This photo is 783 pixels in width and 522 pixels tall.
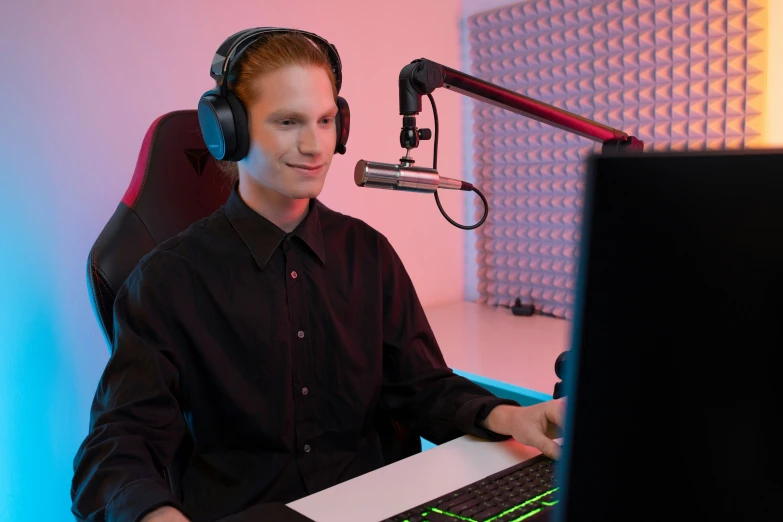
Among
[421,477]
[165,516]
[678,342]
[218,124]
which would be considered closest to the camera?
[678,342]

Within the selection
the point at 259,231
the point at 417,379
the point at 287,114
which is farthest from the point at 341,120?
the point at 417,379

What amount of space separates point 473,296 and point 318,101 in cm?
144

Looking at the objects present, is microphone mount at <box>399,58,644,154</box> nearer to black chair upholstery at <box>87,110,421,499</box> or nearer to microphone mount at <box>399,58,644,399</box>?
microphone mount at <box>399,58,644,399</box>

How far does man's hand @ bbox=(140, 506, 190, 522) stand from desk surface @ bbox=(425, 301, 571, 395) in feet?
2.97

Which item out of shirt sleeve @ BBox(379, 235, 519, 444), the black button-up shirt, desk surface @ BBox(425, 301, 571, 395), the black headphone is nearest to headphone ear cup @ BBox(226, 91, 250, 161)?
the black headphone

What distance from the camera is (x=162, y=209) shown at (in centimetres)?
118

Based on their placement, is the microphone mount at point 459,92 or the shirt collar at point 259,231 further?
the shirt collar at point 259,231

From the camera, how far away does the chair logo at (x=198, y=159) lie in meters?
1.23

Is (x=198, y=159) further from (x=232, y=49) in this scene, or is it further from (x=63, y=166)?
(x=63, y=166)

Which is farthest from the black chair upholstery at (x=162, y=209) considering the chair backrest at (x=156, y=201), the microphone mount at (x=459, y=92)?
the microphone mount at (x=459, y=92)

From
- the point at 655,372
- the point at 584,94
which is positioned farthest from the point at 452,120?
the point at 655,372

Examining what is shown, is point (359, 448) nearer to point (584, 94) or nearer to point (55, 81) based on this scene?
point (55, 81)

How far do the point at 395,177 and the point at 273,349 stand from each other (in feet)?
1.35

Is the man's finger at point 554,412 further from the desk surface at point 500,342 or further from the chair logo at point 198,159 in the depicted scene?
the chair logo at point 198,159
